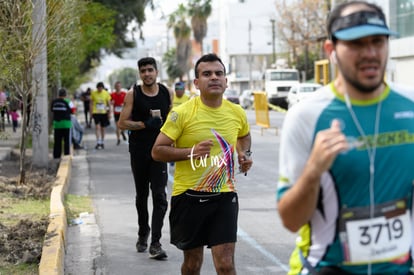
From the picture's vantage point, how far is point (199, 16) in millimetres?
90875

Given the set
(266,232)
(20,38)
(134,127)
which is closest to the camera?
(134,127)

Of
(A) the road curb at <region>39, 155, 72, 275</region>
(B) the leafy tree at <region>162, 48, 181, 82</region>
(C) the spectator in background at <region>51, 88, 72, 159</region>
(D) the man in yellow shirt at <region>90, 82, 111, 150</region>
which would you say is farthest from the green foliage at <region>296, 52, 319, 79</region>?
(A) the road curb at <region>39, 155, 72, 275</region>

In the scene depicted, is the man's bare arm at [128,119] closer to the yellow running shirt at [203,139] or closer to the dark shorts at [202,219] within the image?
the yellow running shirt at [203,139]

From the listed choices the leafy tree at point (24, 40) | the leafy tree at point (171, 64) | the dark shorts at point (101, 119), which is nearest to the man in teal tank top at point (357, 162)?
the leafy tree at point (24, 40)

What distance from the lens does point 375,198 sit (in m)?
3.48

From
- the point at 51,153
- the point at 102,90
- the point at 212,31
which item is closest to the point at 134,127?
the point at 51,153

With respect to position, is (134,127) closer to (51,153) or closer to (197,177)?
(197,177)

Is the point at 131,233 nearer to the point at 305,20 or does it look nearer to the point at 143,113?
the point at 143,113

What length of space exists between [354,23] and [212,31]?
507 ft

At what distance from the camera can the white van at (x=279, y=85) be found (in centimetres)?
6006

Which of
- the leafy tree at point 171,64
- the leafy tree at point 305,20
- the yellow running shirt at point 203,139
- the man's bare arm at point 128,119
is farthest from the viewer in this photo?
the leafy tree at point 171,64

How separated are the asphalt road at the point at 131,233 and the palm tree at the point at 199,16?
7273 cm

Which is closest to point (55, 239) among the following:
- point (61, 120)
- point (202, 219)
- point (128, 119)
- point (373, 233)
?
point (128, 119)

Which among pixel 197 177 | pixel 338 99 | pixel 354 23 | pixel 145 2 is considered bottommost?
pixel 197 177
